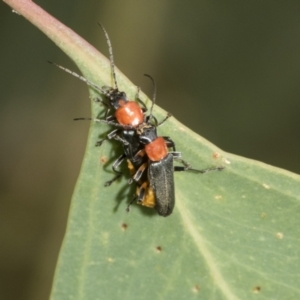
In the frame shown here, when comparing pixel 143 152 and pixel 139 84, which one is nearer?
pixel 143 152

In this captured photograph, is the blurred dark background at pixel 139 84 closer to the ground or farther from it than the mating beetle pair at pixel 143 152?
farther from it

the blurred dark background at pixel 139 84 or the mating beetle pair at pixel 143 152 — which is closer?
the mating beetle pair at pixel 143 152

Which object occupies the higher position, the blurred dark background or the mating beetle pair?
the blurred dark background

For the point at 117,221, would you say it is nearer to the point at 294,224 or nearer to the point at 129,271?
the point at 129,271

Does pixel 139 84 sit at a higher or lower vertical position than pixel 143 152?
higher

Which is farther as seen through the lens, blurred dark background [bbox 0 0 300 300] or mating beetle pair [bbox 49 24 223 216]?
blurred dark background [bbox 0 0 300 300]

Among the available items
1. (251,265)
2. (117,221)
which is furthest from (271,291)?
(117,221)
